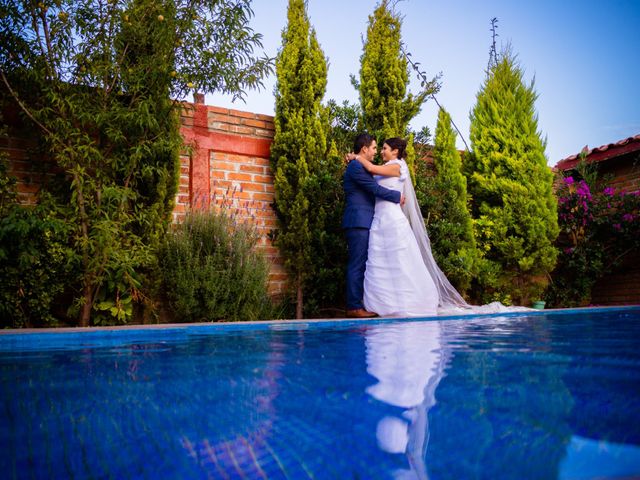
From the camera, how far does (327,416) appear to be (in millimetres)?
904

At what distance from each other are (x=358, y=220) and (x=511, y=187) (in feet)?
11.0

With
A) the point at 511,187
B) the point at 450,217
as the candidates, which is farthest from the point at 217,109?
the point at 511,187

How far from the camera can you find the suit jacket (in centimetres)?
514

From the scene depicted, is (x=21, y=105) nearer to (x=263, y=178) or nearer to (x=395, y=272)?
(x=263, y=178)

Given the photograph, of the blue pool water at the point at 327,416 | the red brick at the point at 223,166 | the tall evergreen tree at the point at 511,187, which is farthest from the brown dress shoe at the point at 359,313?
the blue pool water at the point at 327,416

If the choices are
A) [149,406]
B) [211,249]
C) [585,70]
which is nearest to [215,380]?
[149,406]

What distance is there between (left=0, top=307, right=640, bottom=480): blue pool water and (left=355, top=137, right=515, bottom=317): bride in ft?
10.6

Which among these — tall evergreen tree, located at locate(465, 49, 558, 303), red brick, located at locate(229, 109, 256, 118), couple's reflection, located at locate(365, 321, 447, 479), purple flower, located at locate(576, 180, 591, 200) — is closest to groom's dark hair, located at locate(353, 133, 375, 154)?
red brick, located at locate(229, 109, 256, 118)

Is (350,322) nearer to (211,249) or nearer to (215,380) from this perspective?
(211,249)

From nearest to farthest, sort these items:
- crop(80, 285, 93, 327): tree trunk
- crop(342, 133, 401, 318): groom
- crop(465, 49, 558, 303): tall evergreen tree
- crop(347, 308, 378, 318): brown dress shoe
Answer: crop(80, 285, 93, 327): tree trunk → crop(347, 308, 378, 318): brown dress shoe → crop(342, 133, 401, 318): groom → crop(465, 49, 558, 303): tall evergreen tree

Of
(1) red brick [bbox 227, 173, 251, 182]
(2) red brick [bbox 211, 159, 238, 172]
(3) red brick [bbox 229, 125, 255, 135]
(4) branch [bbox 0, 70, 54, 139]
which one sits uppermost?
(3) red brick [bbox 229, 125, 255, 135]

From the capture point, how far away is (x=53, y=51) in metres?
3.85

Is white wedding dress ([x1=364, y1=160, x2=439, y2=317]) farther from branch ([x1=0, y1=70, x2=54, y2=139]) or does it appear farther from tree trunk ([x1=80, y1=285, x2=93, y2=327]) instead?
branch ([x1=0, y1=70, x2=54, y2=139])

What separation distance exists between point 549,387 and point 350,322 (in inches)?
111
